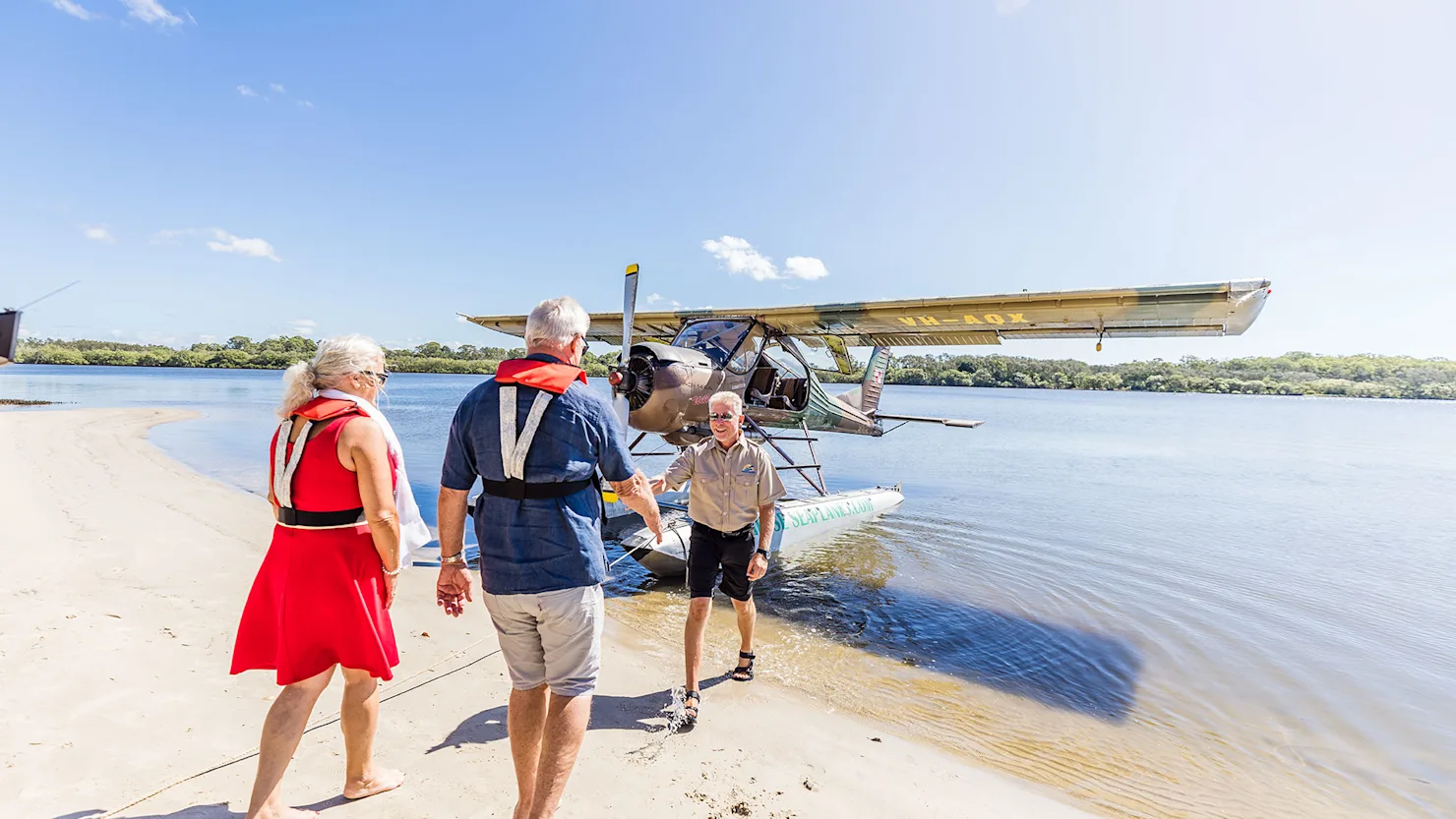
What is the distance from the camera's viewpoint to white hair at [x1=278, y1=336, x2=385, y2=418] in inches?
80.0

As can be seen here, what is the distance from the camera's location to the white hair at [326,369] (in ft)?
6.67

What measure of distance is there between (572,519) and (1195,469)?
22.5 m

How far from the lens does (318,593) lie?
200cm

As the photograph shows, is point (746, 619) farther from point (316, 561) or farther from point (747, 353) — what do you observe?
point (747, 353)

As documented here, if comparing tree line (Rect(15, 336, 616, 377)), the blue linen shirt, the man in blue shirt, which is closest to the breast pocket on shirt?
the man in blue shirt

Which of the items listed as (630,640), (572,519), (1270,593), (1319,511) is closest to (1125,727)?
(630,640)

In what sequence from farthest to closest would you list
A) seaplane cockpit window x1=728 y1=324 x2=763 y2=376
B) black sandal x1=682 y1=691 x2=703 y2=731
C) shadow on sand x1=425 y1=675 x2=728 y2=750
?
seaplane cockpit window x1=728 y1=324 x2=763 y2=376, black sandal x1=682 y1=691 x2=703 y2=731, shadow on sand x1=425 y1=675 x2=728 y2=750

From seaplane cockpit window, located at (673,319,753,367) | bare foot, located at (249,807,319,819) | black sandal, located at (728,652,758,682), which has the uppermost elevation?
seaplane cockpit window, located at (673,319,753,367)

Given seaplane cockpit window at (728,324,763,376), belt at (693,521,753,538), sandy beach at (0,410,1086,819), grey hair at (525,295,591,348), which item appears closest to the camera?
grey hair at (525,295,591,348)

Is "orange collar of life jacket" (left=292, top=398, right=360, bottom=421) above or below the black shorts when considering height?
above

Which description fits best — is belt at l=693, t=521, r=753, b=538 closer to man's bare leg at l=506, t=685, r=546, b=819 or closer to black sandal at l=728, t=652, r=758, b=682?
black sandal at l=728, t=652, r=758, b=682

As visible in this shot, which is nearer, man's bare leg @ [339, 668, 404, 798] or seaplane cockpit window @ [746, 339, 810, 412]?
man's bare leg @ [339, 668, 404, 798]

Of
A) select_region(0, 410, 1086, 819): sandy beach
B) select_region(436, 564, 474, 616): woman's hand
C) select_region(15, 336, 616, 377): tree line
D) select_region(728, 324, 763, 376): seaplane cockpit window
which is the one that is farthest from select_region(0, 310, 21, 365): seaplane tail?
select_region(15, 336, 616, 377): tree line

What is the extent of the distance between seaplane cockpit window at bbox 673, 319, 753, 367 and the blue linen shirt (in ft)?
20.3
